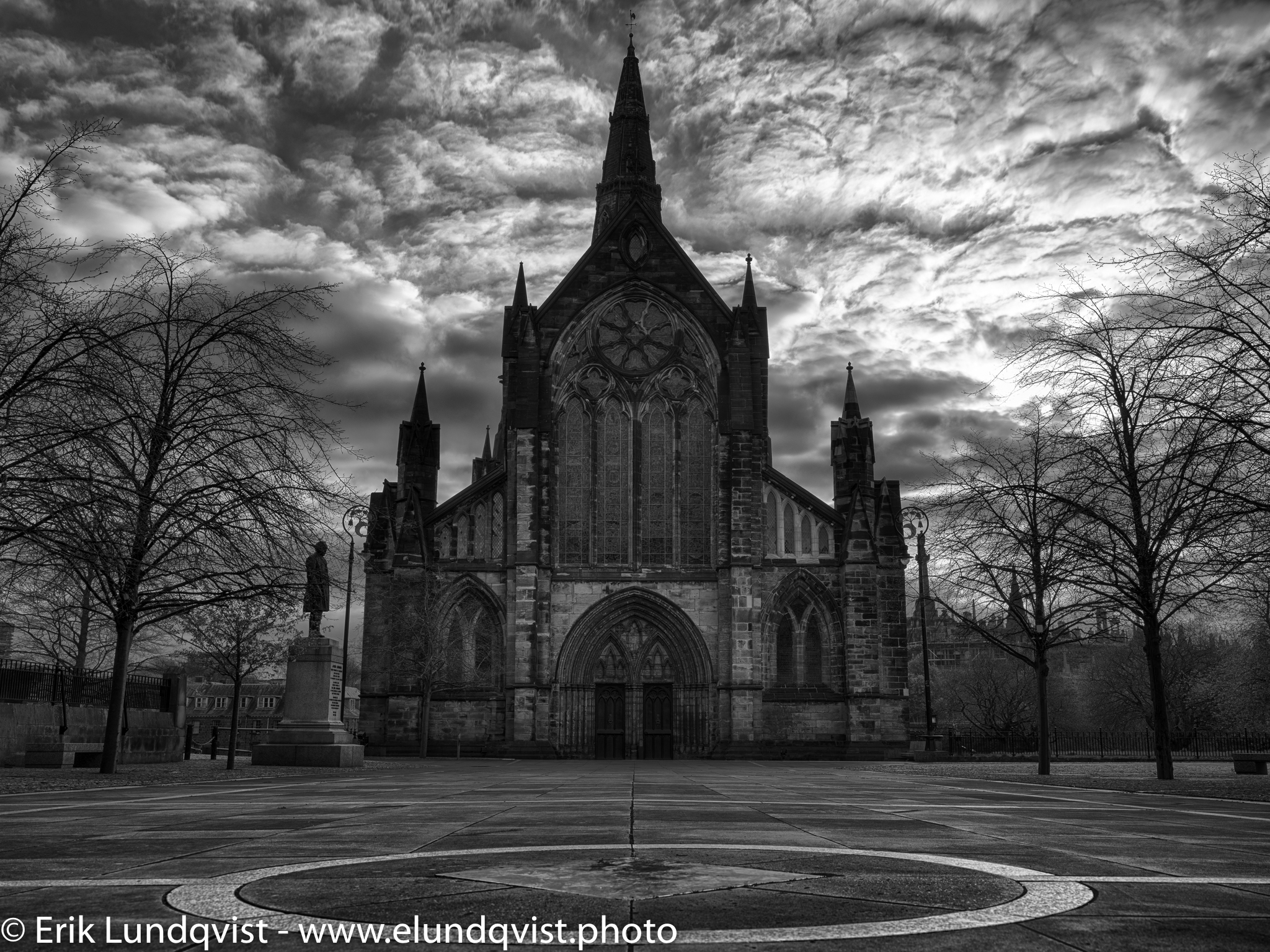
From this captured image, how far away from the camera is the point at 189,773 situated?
17656mm

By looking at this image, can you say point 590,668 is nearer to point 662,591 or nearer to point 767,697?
point 662,591

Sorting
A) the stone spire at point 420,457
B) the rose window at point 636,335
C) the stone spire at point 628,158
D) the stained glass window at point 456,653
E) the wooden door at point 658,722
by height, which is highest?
the stone spire at point 628,158

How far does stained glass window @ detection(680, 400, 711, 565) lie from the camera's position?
38.3 meters

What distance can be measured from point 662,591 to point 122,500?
1101 inches

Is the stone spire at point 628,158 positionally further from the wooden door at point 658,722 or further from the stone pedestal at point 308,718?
the stone pedestal at point 308,718

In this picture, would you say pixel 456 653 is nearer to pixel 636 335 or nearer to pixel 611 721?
pixel 611 721

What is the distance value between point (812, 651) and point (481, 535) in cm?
1232

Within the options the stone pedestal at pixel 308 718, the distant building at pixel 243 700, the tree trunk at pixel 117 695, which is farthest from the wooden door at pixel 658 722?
the distant building at pixel 243 700

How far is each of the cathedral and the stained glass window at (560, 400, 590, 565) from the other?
0.06m

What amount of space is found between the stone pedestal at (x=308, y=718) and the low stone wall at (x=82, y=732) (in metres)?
3.32

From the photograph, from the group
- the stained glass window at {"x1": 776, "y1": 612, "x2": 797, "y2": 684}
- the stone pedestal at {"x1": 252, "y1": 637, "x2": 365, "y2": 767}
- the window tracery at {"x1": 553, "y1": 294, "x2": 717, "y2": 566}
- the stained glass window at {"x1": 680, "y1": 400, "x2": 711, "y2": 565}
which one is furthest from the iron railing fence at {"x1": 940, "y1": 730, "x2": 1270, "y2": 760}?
the stone pedestal at {"x1": 252, "y1": 637, "x2": 365, "y2": 767}

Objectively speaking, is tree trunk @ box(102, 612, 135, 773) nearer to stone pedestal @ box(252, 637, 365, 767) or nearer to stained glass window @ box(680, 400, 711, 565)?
stone pedestal @ box(252, 637, 365, 767)

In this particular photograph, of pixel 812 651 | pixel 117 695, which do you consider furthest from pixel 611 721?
pixel 117 695

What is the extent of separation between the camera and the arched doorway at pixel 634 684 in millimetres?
37250
